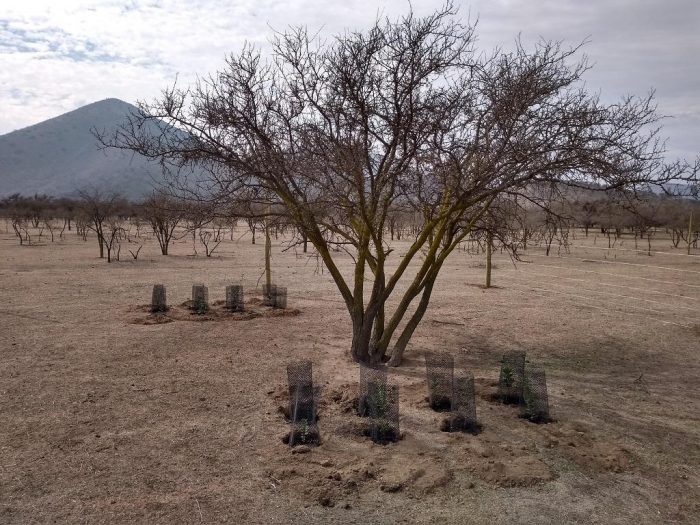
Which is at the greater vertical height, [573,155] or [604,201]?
[573,155]

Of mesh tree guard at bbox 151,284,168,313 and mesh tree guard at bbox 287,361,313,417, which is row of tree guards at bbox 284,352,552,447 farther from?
mesh tree guard at bbox 151,284,168,313

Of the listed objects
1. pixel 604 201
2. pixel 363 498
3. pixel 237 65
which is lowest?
pixel 363 498

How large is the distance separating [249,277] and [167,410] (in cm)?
1174

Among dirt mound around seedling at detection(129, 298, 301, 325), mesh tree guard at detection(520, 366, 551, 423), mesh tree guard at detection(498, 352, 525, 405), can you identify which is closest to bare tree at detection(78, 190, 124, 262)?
dirt mound around seedling at detection(129, 298, 301, 325)

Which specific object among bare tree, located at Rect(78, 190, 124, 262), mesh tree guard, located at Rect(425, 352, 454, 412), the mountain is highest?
the mountain

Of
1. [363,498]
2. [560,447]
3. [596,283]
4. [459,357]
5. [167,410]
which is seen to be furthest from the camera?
[596,283]

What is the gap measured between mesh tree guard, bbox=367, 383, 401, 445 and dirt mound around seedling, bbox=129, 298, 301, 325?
5.44m

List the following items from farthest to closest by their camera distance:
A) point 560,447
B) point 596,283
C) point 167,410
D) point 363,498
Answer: point 596,283
point 167,410
point 560,447
point 363,498

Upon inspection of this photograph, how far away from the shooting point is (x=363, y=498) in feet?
12.8

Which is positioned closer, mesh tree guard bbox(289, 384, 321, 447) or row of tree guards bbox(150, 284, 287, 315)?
mesh tree guard bbox(289, 384, 321, 447)

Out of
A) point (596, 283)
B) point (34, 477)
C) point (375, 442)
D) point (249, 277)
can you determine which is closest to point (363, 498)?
point (375, 442)

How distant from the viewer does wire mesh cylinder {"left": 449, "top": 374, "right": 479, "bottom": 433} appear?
5.17 metres

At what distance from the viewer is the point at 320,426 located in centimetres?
520

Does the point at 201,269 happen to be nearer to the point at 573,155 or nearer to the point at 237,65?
the point at 237,65
